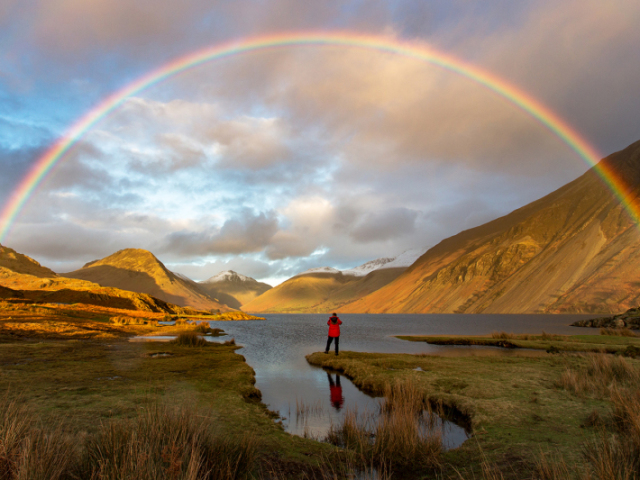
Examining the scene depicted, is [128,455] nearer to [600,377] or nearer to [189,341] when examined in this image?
[600,377]

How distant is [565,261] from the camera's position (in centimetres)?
13812

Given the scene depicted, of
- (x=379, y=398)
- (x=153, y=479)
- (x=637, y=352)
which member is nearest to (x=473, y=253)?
(x=637, y=352)

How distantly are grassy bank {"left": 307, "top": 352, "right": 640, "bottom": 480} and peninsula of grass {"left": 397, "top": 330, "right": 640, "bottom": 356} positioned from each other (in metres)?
7.54

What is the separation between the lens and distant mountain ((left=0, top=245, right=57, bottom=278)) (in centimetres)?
11862

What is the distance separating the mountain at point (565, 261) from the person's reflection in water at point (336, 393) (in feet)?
411

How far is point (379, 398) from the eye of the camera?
15727mm

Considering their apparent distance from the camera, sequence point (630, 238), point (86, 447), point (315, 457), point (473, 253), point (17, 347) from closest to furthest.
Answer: point (86, 447)
point (315, 457)
point (17, 347)
point (630, 238)
point (473, 253)

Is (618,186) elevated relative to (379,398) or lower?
elevated

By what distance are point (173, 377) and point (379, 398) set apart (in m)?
9.09

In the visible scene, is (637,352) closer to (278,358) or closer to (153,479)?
(278,358)

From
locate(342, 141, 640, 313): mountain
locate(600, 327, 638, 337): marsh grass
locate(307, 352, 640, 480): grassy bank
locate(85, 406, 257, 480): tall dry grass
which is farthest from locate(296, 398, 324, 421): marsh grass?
locate(342, 141, 640, 313): mountain

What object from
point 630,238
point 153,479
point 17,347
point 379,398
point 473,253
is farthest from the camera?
point 473,253

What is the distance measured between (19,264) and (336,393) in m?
149

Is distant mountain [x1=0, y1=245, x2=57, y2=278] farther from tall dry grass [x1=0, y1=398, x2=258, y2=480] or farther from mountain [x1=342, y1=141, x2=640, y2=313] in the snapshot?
mountain [x1=342, y1=141, x2=640, y2=313]
